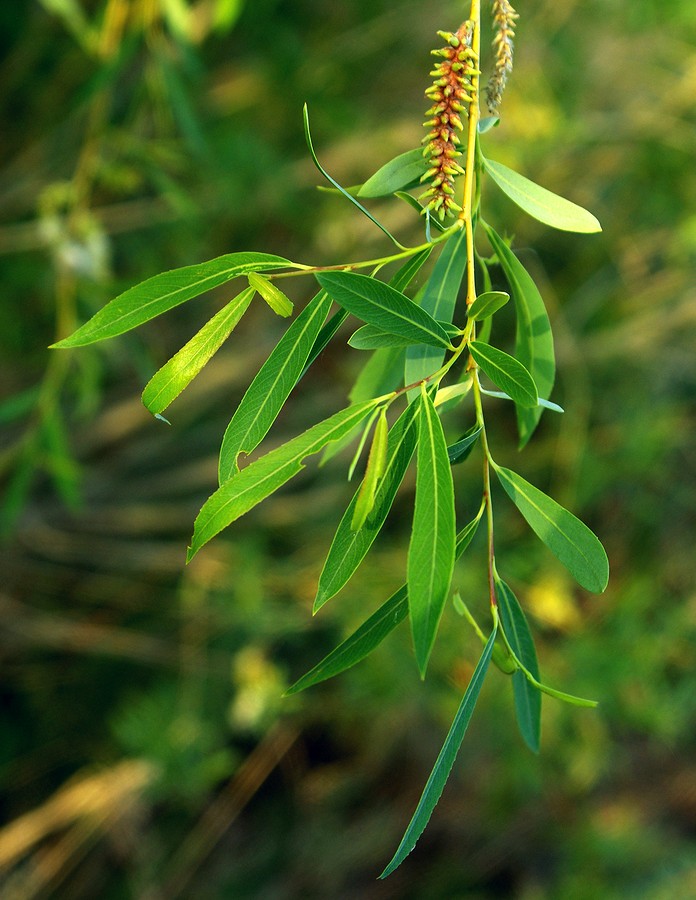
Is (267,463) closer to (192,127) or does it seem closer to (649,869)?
(192,127)

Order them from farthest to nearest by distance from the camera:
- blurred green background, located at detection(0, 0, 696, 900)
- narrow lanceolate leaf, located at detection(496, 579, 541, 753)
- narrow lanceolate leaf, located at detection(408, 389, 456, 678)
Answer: blurred green background, located at detection(0, 0, 696, 900)
narrow lanceolate leaf, located at detection(496, 579, 541, 753)
narrow lanceolate leaf, located at detection(408, 389, 456, 678)

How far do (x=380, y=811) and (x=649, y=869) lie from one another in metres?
0.44

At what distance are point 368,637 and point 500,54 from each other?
247mm

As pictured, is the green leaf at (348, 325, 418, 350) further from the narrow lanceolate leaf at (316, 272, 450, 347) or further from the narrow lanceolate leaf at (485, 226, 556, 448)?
the narrow lanceolate leaf at (485, 226, 556, 448)

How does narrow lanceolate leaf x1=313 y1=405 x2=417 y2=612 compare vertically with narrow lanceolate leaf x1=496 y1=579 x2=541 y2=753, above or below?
above

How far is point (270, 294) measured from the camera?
0.39m

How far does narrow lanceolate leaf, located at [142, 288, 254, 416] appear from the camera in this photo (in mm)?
378

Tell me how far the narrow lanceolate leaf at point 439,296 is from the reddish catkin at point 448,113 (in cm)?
4

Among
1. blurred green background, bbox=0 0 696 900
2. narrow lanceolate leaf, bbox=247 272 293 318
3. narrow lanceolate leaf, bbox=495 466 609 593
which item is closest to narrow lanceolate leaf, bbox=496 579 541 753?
narrow lanceolate leaf, bbox=495 466 609 593

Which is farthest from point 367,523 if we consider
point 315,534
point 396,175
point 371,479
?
point 315,534

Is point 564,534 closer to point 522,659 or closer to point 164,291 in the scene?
point 522,659

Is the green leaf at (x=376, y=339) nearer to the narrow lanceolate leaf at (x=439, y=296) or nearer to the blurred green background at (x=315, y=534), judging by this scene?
the narrow lanceolate leaf at (x=439, y=296)

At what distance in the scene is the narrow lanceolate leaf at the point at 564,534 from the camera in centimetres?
39

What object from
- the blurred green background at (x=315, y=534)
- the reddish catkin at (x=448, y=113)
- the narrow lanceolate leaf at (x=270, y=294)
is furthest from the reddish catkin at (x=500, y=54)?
the blurred green background at (x=315, y=534)
